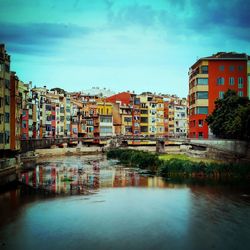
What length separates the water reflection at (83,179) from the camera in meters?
42.2

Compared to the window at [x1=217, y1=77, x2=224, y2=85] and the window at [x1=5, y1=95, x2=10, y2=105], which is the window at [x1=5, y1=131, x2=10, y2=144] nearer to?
the window at [x1=5, y1=95, x2=10, y2=105]

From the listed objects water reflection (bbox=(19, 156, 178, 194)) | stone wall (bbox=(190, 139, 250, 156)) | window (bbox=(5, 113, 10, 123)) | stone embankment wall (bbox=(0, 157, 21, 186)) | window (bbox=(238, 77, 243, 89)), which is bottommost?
water reflection (bbox=(19, 156, 178, 194))

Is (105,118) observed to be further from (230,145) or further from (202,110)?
(230,145)

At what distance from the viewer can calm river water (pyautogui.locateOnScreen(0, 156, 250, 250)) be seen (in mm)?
23359

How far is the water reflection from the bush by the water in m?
3.93

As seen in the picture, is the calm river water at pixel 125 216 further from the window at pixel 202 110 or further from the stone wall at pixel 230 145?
the window at pixel 202 110

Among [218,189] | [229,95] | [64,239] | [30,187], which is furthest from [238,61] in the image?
[64,239]

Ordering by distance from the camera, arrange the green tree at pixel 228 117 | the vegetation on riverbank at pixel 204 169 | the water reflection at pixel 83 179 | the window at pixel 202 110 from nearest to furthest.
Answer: the water reflection at pixel 83 179, the vegetation on riverbank at pixel 204 169, the green tree at pixel 228 117, the window at pixel 202 110

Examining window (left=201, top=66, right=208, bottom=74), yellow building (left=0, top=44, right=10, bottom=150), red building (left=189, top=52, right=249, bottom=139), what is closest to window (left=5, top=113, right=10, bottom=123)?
yellow building (left=0, top=44, right=10, bottom=150)

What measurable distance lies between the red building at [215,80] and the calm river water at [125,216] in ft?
105

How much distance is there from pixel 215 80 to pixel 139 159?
21.0 m

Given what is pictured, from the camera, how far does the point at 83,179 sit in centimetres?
4862

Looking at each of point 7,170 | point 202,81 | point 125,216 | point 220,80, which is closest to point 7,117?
point 7,170

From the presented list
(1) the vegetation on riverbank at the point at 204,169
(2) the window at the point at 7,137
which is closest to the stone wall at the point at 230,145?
(1) the vegetation on riverbank at the point at 204,169
